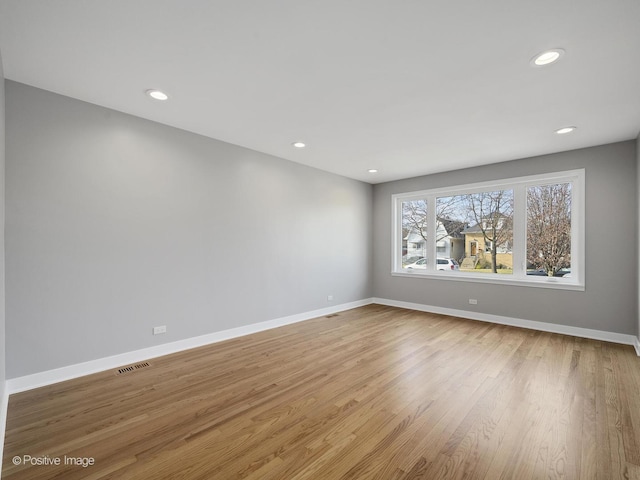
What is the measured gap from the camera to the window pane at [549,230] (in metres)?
4.34

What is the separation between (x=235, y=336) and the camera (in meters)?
4.03

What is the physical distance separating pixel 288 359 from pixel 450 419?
1.72 metres

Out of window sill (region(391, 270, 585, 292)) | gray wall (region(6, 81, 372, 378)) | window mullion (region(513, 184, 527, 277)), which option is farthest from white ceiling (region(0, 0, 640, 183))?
window sill (region(391, 270, 585, 292))

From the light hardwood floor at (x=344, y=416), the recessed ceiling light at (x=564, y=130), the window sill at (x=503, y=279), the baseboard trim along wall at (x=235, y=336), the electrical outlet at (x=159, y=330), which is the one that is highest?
the recessed ceiling light at (x=564, y=130)

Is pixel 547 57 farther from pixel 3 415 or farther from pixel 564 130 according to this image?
pixel 3 415

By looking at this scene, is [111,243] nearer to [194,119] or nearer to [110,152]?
[110,152]

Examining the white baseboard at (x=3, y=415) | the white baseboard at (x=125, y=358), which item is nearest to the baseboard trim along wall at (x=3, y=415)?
the white baseboard at (x=3, y=415)

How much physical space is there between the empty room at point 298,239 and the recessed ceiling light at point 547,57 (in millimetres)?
18

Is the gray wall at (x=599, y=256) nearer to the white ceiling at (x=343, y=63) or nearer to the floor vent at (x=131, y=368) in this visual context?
the white ceiling at (x=343, y=63)

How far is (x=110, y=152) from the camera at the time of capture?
3020 millimetres

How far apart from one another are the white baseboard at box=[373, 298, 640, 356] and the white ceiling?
258 centimetres

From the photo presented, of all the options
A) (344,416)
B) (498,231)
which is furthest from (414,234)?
(344,416)

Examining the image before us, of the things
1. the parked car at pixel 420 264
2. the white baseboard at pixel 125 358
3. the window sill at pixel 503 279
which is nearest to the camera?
the white baseboard at pixel 125 358

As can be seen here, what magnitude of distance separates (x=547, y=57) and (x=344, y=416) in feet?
9.89
